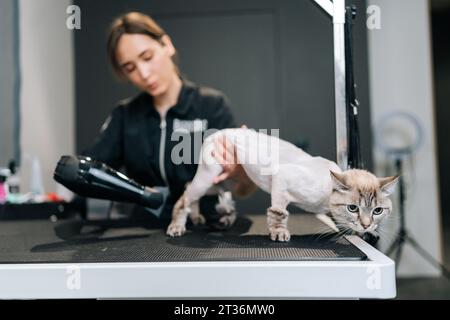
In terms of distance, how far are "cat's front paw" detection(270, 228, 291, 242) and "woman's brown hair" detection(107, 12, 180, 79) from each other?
0.49 m

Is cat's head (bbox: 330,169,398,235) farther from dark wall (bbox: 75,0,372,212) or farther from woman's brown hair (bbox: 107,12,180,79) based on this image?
woman's brown hair (bbox: 107,12,180,79)

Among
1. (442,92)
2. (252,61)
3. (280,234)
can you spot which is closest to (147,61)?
(252,61)

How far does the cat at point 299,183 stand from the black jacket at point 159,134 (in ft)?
0.36

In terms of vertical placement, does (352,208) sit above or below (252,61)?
below

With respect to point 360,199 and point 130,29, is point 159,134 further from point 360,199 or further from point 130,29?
point 360,199

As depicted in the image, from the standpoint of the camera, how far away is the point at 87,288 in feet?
1.83

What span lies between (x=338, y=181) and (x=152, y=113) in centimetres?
49

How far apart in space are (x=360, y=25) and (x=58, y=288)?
65cm

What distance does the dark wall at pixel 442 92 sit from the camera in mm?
1605

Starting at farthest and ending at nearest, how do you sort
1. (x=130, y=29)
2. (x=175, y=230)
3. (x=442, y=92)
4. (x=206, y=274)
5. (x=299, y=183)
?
(x=442, y=92) → (x=130, y=29) → (x=175, y=230) → (x=299, y=183) → (x=206, y=274)

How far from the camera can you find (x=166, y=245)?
69 centimetres
